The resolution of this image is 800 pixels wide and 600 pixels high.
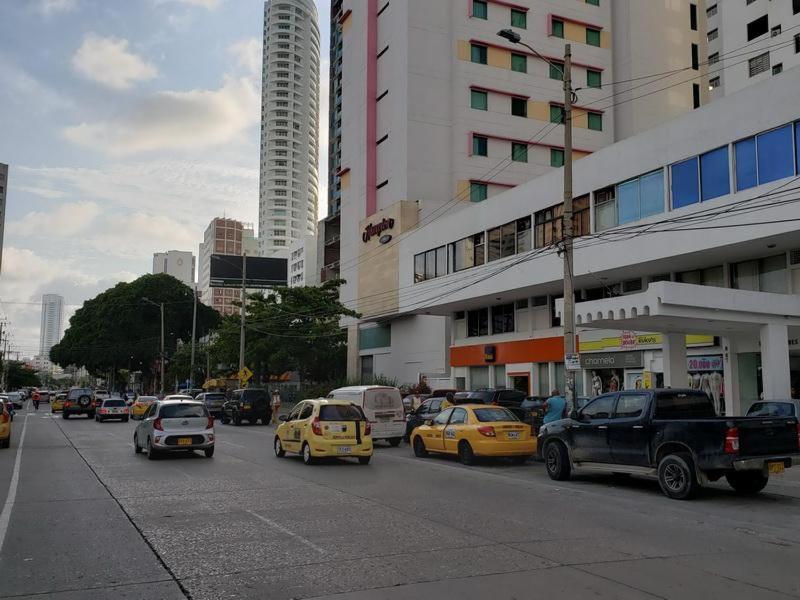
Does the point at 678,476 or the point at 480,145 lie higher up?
the point at 480,145

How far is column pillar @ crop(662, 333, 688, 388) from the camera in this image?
73.3 feet

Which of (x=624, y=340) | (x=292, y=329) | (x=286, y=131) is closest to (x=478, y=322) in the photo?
(x=624, y=340)

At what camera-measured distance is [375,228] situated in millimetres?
49531

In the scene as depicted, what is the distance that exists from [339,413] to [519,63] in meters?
41.5

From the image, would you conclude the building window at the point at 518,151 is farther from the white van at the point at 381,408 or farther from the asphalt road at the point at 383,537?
the asphalt road at the point at 383,537

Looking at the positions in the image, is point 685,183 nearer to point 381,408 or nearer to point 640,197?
point 640,197

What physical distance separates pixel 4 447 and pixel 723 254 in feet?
76.9

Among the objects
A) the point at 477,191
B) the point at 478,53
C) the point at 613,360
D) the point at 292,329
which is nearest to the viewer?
the point at 613,360

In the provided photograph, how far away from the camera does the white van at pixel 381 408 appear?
22156 mm

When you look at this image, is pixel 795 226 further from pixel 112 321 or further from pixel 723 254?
pixel 112 321

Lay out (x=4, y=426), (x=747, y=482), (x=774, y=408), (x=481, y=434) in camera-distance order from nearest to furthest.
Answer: (x=747, y=482)
(x=481, y=434)
(x=774, y=408)
(x=4, y=426)

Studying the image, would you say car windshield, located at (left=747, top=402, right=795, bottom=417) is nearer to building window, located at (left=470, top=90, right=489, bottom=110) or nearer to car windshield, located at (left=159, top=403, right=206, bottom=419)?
car windshield, located at (left=159, top=403, right=206, bottom=419)

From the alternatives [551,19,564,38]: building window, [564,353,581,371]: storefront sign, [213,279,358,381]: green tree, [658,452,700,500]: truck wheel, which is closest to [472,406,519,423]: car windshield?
[564,353,581,371]: storefront sign

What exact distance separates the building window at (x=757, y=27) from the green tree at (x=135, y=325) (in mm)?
62568
